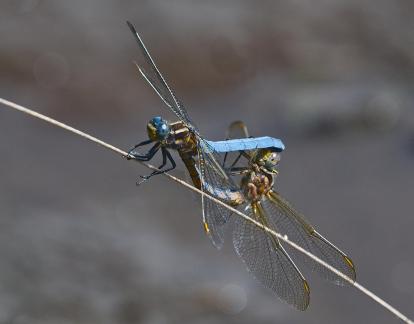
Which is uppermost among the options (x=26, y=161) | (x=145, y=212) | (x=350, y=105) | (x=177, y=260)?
(x=350, y=105)

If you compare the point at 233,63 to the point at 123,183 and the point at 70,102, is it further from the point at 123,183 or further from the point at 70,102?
the point at 123,183

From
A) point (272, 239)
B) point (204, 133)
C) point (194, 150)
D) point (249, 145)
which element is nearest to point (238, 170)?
point (249, 145)

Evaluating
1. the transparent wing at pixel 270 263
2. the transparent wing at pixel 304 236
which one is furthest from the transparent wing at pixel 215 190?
the transparent wing at pixel 304 236

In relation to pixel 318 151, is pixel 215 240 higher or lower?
lower

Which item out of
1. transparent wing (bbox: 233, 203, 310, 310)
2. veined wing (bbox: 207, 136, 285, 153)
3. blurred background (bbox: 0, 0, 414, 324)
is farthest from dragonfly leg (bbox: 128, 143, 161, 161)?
blurred background (bbox: 0, 0, 414, 324)

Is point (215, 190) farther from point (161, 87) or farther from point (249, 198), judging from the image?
point (161, 87)

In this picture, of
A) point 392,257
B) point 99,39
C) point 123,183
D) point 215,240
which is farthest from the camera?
point 99,39

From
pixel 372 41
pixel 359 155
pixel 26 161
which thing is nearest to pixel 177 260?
pixel 26 161
